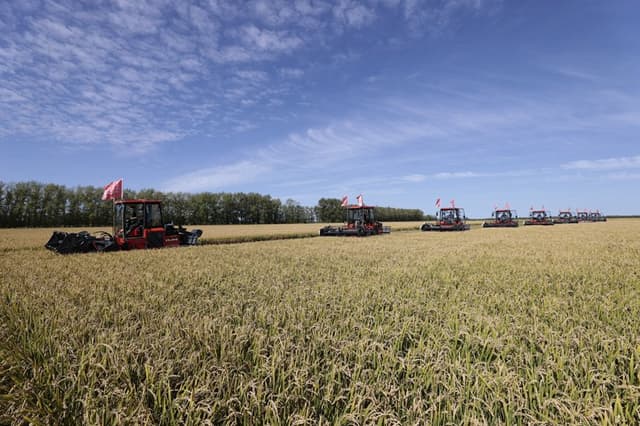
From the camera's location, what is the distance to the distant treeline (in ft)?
179

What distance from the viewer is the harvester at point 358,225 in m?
26.7

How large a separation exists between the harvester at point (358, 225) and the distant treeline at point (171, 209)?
53.7m

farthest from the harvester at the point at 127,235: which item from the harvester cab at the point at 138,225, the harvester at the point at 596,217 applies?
the harvester at the point at 596,217

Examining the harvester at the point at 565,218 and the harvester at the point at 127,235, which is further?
the harvester at the point at 565,218

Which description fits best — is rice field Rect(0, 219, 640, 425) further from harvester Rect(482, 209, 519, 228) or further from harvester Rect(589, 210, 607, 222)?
harvester Rect(589, 210, 607, 222)

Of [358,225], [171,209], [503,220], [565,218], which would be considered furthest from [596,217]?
[171,209]

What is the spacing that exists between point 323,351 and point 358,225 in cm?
2387

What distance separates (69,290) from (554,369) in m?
8.08

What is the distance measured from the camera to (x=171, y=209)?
73625 mm

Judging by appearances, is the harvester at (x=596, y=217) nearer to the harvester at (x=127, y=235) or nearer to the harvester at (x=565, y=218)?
the harvester at (x=565, y=218)

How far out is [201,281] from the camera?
283 inches

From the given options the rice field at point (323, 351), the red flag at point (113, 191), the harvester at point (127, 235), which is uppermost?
the red flag at point (113, 191)

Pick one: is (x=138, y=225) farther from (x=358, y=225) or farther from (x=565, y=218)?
(x=565, y=218)

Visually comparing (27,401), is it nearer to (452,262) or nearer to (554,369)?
(554,369)
